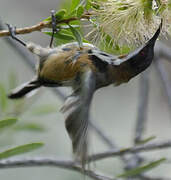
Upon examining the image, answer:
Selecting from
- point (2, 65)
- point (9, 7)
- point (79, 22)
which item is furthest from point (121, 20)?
point (9, 7)

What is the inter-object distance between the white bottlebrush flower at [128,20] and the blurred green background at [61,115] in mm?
2113

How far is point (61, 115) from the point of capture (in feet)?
12.8

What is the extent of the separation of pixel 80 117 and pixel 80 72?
0.23 meters

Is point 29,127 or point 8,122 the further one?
point 29,127

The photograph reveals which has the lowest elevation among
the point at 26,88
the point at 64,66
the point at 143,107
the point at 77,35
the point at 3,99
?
the point at 143,107

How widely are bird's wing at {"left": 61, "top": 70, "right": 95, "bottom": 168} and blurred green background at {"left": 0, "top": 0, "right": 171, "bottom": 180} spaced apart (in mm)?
1930

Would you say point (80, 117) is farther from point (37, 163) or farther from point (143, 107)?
point (143, 107)

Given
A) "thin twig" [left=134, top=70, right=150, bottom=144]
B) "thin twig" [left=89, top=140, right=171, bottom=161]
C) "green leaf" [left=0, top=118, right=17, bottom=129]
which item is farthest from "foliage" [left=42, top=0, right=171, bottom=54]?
"thin twig" [left=134, top=70, right=150, bottom=144]

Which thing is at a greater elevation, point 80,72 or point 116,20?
point 116,20

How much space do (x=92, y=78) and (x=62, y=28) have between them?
0.86 ft

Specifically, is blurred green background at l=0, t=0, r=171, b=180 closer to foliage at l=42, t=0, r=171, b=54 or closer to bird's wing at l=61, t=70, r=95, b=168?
bird's wing at l=61, t=70, r=95, b=168

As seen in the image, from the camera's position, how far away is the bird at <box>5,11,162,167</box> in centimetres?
137

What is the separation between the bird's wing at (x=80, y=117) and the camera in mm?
1329

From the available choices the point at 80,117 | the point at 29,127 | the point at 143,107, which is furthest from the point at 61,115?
the point at 80,117
